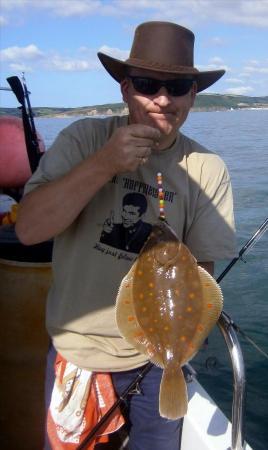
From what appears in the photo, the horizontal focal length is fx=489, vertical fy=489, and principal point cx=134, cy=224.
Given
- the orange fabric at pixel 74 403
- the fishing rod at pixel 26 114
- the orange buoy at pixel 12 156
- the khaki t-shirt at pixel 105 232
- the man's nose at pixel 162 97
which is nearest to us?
the man's nose at pixel 162 97

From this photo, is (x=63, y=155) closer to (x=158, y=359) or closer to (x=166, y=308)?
(x=166, y=308)

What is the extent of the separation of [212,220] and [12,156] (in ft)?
8.23

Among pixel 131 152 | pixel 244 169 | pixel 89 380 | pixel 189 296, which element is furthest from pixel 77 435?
pixel 244 169

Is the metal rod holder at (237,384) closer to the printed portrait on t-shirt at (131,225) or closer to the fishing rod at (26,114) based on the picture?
the printed portrait on t-shirt at (131,225)

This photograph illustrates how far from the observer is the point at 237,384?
7.57ft

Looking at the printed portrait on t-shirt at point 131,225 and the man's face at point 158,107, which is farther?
the printed portrait on t-shirt at point 131,225

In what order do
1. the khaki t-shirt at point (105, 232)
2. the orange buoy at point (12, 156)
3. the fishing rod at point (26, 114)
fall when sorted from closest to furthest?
the khaki t-shirt at point (105, 232) → the fishing rod at point (26, 114) → the orange buoy at point (12, 156)

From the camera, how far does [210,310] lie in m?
2.12

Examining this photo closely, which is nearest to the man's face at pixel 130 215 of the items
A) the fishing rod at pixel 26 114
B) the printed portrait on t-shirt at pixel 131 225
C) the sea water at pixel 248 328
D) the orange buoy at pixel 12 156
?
the printed portrait on t-shirt at pixel 131 225

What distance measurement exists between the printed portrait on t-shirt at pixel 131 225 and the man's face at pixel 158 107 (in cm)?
35

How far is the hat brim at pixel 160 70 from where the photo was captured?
7.49 ft

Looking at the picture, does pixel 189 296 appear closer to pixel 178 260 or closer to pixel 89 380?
pixel 178 260

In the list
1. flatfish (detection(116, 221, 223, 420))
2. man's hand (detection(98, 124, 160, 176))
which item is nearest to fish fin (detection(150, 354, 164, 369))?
flatfish (detection(116, 221, 223, 420))

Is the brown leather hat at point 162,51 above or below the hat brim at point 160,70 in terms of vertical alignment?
above
